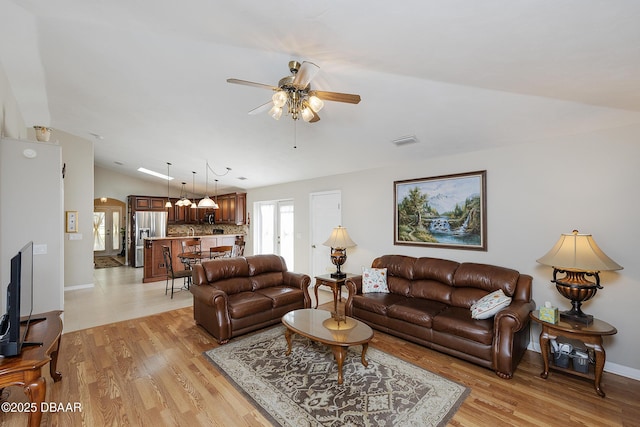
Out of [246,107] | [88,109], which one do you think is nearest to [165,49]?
[246,107]

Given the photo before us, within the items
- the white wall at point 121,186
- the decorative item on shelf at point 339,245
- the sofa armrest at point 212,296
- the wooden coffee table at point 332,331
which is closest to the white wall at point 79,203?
the white wall at point 121,186

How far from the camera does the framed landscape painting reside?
11.8 ft

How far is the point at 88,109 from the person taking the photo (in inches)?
161

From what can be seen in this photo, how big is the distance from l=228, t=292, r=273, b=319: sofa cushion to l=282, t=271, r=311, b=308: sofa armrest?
606 mm

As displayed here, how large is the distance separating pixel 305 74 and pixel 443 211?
293 cm

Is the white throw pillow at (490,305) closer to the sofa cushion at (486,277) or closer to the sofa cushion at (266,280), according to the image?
the sofa cushion at (486,277)

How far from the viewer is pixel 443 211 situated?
3916mm

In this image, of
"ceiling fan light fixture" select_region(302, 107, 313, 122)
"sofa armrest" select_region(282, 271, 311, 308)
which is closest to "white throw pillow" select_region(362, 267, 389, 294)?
"sofa armrest" select_region(282, 271, 311, 308)

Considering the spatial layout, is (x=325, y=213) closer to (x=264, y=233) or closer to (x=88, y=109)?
A: (x=264, y=233)

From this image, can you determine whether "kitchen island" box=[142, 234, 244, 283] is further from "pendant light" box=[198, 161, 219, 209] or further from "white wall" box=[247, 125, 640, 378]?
"white wall" box=[247, 125, 640, 378]

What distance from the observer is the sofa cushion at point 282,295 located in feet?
→ 12.2

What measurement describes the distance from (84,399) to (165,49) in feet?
10.1

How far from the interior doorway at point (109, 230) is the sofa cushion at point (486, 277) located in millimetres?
11735

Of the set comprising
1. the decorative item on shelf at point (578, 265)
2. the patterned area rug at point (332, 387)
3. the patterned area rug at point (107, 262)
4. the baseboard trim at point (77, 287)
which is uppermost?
the decorative item on shelf at point (578, 265)
